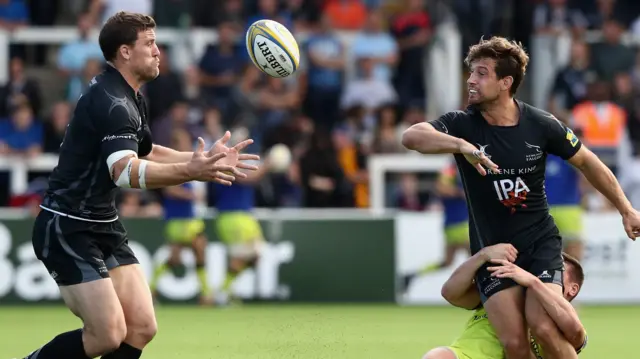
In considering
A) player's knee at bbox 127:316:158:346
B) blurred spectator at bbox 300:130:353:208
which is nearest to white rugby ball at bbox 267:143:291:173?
blurred spectator at bbox 300:130:353:208

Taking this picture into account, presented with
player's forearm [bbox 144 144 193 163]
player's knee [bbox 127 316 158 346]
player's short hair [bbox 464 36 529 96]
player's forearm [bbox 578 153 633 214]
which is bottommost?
player's knee [bbox 127 316 158 346]

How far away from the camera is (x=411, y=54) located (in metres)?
19.7

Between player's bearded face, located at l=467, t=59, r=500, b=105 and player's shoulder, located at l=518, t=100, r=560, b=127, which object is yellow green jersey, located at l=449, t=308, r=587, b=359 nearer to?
player's shoulder, located at l=518, t=100, r=560, b=127

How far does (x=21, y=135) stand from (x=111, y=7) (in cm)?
281

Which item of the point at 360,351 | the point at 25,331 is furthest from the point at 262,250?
the point at 360,351

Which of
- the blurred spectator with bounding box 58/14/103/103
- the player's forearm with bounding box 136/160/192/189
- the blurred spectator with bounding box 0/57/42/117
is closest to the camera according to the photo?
the player's forearm with bounding box 136/160/192/189

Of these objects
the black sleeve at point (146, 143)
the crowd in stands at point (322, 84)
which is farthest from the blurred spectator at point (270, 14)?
the black sleeve at point (146, 143)

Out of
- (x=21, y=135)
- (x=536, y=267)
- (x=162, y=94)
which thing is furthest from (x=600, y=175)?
(x=21, y=135)

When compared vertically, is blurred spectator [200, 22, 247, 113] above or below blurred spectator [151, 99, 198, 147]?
above

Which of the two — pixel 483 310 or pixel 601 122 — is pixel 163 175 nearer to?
pixel 483 310

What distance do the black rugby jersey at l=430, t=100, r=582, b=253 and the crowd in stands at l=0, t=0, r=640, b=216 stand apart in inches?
324

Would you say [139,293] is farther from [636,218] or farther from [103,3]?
[103,3]

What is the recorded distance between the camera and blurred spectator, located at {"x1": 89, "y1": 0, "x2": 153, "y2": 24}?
63.2 ft

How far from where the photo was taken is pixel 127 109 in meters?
7.87
